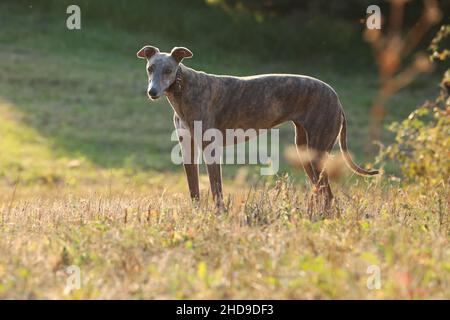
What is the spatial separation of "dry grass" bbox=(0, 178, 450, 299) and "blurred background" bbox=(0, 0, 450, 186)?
1258 cm

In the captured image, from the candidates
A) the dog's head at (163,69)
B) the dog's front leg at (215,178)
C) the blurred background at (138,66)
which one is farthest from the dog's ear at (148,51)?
the blurred background at (138,66)

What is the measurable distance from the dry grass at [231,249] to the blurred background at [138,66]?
12579mm

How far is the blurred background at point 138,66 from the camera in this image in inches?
873

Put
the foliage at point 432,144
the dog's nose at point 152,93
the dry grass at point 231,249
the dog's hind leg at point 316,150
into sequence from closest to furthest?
the dry grass at point 231,249 → the dog's nose at point 152,93 → the dog's hind leg at point 316,150 → the foliage at point 432,144

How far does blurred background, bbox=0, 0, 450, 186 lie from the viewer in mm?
22170

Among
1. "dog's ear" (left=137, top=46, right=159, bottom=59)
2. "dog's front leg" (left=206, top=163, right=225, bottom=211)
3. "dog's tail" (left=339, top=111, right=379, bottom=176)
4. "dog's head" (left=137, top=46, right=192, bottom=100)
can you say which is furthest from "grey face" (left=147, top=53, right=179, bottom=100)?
"dog's tail" (left=339, top=111, right=379, bottom=176)

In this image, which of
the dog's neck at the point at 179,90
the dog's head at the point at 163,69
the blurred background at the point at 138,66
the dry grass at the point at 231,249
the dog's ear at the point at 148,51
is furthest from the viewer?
the blurred background at the point at 138,66

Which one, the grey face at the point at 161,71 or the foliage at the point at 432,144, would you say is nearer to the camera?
the grey face at the point at 161,71

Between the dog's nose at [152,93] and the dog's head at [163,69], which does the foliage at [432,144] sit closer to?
the dog's head at [163,69]

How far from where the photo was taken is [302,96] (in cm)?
910

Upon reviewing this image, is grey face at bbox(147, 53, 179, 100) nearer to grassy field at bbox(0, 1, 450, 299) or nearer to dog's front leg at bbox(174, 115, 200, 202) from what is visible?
dog's front leg at bbox(174, 115, 200, 202)

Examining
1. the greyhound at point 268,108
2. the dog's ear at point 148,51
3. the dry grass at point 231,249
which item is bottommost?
the dry grass at point 231,249

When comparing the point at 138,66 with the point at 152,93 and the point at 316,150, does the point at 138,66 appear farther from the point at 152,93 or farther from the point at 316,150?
the point at 152,93
